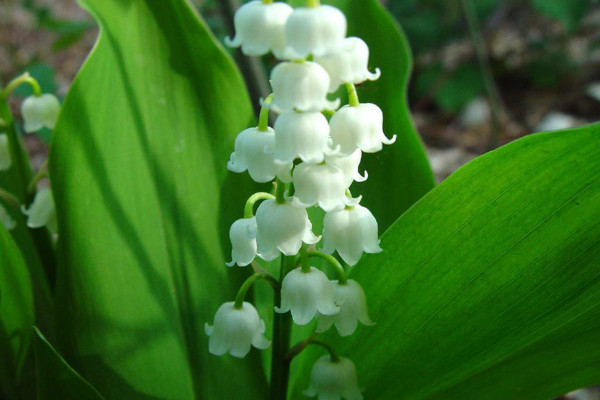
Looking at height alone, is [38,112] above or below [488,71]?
below

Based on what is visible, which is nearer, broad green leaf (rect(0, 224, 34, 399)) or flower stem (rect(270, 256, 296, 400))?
flower stem (rect(270, 256, 296, 400))

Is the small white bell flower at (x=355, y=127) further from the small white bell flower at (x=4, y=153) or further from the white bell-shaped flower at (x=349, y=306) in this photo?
the small white bell flower at (x=4, y=153)

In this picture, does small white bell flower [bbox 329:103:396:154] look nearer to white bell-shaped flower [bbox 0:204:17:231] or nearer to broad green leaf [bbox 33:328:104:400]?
broad green leaf [bbox 33:328:104:400]

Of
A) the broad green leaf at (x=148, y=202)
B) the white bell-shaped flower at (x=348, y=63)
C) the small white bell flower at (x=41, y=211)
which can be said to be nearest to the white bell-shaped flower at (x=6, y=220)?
the small white bell flower at (x=41, y=211)

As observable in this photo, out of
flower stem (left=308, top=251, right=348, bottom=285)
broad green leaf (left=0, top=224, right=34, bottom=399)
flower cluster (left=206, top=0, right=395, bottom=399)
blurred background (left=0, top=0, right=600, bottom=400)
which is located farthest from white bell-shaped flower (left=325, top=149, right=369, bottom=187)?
blurred background (left=0, top=0, right=600, bottom=400)

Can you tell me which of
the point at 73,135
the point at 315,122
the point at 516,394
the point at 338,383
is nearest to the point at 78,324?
the point at 73,135

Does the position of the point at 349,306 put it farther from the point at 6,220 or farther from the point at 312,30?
the point at 6,220

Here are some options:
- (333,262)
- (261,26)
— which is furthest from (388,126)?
(261,26)
